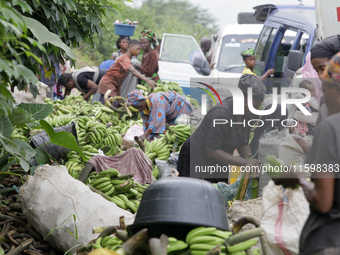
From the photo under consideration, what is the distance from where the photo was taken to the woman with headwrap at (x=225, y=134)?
343cm

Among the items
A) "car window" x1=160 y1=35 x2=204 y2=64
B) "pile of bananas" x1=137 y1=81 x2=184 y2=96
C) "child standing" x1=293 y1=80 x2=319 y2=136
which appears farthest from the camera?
"car window" x1=160 y1=35 x2=204 y2=64

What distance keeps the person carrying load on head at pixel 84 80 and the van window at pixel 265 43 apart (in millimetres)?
3368

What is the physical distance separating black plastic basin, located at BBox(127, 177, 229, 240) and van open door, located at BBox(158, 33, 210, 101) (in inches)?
318

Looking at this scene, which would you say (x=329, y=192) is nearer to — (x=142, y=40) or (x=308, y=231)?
(x=308, y=231)

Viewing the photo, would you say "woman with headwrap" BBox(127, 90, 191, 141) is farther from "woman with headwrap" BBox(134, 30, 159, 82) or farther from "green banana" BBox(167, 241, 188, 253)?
"green banana" BBox(167, 241, 188, 253)

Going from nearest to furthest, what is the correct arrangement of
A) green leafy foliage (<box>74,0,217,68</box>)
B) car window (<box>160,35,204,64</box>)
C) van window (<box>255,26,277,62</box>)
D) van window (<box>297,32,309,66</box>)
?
van window (<box>297,32,309,66</box>)
van window (<box>255,26,277,62</box>)
car window (<box>160,35,204,64</box>)
green leafy foliage (<box>74,0,217,68</box>)

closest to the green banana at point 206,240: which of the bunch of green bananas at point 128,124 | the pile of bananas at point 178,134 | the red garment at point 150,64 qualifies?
the pile of bananas at point 178,134

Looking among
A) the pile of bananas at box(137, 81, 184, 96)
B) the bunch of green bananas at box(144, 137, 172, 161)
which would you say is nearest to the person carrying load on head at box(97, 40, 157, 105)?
the pile of bananas at box(137, 81, 184, 96)

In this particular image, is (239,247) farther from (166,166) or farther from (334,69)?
(166,166)

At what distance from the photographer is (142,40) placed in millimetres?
8297

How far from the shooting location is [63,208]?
3115 millimetres

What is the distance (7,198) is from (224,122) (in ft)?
7.11

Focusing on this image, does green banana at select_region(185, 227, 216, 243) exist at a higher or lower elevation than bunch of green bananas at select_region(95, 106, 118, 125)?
higher

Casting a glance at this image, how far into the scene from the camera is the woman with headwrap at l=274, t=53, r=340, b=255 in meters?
1.50
